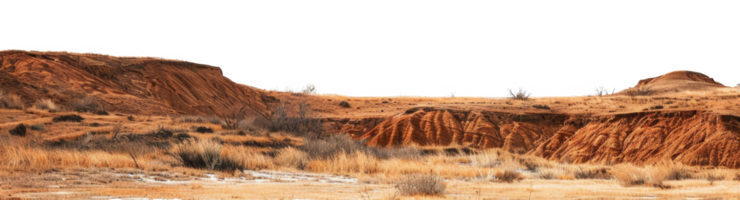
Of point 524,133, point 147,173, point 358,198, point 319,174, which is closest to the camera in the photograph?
point 358,198

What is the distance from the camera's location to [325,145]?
23.1m

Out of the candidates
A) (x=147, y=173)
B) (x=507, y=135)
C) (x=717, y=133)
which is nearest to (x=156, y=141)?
(x=147, y=173)

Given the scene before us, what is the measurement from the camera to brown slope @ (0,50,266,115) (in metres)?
40.9

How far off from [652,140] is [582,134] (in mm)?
5333

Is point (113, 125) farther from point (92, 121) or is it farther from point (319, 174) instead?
point (319, 174)

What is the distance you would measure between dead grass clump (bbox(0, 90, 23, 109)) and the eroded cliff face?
2025 cm

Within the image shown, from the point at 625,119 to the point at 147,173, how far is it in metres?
26.8

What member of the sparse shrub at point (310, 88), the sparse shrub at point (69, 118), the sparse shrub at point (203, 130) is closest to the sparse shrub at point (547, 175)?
the sparse shrub at point (203, 130)

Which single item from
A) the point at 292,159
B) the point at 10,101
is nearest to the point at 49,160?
the point at 292,159

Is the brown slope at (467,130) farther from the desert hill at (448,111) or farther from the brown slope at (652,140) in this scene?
the brown slope at (652,140)

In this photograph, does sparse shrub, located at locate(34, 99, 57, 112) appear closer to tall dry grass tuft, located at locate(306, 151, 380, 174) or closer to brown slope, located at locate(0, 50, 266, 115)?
brown slope, located at locate(0, 50, 266, 115)

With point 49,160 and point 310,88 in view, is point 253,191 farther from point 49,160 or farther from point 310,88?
point 310,88

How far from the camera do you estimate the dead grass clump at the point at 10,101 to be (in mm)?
33781

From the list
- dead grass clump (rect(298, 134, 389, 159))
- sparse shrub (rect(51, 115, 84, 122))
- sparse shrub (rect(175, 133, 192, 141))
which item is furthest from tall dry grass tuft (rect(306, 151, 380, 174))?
sparse shrub (rect(51, 115, 84, 122))
